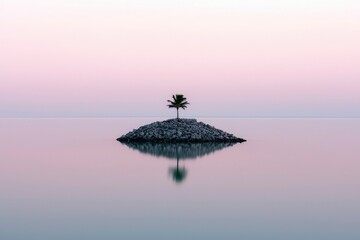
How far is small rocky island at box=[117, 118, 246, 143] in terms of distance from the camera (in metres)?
91.5

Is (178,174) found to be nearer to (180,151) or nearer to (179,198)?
(179,198)

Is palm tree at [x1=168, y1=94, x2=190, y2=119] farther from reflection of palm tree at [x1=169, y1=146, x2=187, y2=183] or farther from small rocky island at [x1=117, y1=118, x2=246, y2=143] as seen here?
reflection of palm tree at [x1=169, y1=146, x2=187, y2=183]

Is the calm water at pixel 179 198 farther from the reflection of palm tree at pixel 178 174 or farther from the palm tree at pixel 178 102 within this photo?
the palm tree at pixel 178 102

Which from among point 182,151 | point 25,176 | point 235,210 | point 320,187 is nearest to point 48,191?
point 25,176

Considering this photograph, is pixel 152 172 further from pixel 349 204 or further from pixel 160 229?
pixel 160 229

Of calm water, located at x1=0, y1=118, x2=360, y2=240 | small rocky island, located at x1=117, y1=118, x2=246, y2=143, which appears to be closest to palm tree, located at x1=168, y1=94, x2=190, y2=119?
small rocky island, located at x1=117, y1=118, x2=246, y2=143

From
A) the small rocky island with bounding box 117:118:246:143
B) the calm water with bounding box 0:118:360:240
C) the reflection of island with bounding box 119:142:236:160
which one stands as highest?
the small rocky island with bounding box 117:118:246:143

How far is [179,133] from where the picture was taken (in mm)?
91812

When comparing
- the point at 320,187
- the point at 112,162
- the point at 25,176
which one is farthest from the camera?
the point at 112,162

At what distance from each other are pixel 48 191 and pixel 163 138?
54.2 meters

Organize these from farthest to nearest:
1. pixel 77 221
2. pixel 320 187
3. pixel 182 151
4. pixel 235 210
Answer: pixel 182 151, pixel 320 187, pixel 235 210, pixel 77 221

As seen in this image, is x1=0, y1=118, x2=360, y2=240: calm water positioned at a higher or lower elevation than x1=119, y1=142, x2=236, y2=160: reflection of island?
lower

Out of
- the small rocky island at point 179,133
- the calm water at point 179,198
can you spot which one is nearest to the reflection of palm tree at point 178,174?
the calm water at point 179,198

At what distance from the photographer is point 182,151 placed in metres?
74.9
